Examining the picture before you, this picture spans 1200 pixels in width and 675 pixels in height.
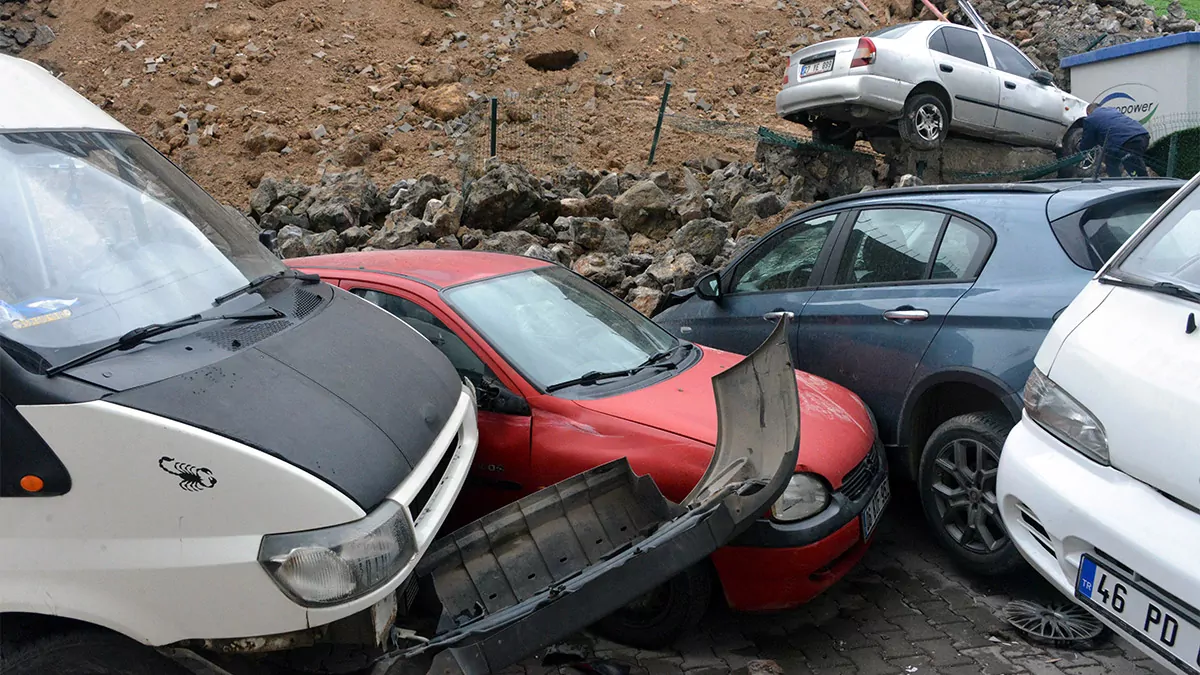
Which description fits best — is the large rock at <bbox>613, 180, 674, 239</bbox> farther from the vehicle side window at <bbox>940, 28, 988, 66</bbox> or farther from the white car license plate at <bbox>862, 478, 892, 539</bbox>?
the white car license plate at <bbox>862, 478, 892, 539</bbox>

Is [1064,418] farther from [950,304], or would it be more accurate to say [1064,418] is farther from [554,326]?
[554,326]

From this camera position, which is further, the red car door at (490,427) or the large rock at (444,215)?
the large rock at (444,215)

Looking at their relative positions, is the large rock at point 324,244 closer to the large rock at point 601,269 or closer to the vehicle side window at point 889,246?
the large rock at point 601,269

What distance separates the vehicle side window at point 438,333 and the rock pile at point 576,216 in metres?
3.76

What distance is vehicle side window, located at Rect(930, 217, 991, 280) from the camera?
14.4 feet

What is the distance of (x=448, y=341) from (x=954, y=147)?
9.07m

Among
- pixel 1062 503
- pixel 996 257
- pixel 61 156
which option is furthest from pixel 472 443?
pixel 996 257

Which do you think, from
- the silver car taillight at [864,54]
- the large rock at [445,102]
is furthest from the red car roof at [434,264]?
the large rock at [445,102]

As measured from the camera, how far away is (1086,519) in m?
2.69

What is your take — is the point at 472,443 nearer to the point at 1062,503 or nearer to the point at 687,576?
the point at 687,576

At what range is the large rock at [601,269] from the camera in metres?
8.76

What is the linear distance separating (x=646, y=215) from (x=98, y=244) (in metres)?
8.06

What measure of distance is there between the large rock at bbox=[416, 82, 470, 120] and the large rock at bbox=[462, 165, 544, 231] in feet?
20.5

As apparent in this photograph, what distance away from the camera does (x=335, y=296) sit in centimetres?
359
